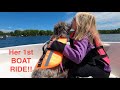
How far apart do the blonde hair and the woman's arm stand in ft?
0.15

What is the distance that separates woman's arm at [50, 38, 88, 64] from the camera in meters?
1.99

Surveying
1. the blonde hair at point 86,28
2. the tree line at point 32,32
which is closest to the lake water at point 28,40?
the tree line at point 32,32

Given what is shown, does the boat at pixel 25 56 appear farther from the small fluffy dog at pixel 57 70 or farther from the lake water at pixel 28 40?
the small fluffy dog at pixel 57 70

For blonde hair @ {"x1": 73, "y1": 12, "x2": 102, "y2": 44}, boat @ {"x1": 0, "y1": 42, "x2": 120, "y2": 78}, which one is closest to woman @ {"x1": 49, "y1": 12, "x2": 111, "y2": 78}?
blonde hair @ {"x1": 73, "y1": 12, "x2": 102, "y2": 44}

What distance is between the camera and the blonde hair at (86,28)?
6.63 feet

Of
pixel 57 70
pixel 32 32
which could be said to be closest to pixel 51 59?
pixel 57 70

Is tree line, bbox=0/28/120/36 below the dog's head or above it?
below

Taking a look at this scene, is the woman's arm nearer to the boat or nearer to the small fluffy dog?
the small fluffy dog

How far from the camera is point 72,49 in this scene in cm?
201

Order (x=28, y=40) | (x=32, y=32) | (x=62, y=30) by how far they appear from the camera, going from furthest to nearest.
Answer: (x=28, y=40) < (x=32, y=32) < (x=62, y=30)

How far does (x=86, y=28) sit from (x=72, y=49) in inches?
7.5

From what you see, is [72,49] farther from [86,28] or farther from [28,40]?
[28,40]

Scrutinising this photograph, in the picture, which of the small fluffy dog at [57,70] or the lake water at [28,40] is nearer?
the small fluffy dog at [57,70]

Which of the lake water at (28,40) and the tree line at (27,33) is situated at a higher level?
the tree line at (27,33)
